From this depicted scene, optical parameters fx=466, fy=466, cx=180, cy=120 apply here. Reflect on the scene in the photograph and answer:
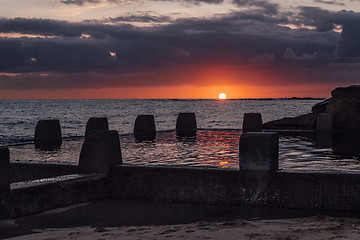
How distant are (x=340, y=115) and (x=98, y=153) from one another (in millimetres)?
20536

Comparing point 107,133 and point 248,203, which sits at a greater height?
point 107,133

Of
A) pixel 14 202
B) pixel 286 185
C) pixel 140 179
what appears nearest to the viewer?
pixel 14 202

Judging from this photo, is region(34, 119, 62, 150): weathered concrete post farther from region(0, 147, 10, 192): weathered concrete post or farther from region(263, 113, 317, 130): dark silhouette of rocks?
region(0, 147, 10, 192): weathered concrete post

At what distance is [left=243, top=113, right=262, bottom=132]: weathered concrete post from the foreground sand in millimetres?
19470

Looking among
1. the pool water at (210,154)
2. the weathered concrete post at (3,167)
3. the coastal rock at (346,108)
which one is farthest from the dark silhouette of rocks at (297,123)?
the weathered concrete post at (3,167)

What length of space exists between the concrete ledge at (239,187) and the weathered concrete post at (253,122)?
18030 millimetres

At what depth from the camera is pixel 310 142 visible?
64.5 ft

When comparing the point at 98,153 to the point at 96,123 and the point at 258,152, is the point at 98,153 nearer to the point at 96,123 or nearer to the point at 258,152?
the point at 258,152

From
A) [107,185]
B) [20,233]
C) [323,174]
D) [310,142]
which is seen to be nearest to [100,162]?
[107,185]

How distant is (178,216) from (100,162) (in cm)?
242

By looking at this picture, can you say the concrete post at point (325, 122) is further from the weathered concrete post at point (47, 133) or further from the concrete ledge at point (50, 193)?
the concrete ledge at point (50, 193)

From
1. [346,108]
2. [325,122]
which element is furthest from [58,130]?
[346,108]

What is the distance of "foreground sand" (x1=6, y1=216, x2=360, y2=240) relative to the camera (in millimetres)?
5547

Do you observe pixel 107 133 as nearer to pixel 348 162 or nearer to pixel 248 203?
pixel 248 203
